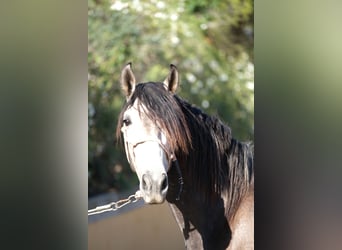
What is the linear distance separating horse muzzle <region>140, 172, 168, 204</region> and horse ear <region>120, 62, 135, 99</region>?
1.82 ft

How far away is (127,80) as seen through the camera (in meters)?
3.29

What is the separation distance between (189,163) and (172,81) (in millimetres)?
565

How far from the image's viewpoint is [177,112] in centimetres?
331

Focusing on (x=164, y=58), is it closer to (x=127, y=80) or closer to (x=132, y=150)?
(x=127, y=80)

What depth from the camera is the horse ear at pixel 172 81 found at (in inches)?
130

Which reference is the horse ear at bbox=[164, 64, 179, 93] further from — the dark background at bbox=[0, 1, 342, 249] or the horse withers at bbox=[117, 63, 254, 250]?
the dark background at bbox=[0, 1, 342, 249]

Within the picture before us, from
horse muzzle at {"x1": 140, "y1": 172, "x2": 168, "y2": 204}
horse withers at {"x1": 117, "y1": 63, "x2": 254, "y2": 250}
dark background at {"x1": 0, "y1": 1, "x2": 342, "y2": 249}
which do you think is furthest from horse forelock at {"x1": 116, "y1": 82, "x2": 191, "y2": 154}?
dark background at {"x1": 0, "y1": 1, "x2": 342, "y2": 249}

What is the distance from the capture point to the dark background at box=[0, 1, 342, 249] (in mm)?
3238
